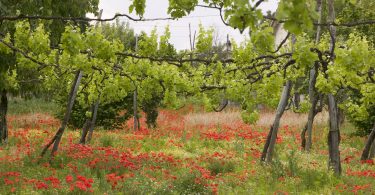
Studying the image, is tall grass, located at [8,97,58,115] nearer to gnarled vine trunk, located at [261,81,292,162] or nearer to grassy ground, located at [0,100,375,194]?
grassy ground, located at [0,100,375,194]

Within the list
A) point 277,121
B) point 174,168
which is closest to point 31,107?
point 174,168

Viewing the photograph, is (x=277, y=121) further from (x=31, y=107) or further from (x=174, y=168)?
(x=31, y=107)

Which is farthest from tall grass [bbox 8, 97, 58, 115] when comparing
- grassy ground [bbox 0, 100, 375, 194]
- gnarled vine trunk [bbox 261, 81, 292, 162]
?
gnarled vine trunk [bbox 261, 81, 292, 162]

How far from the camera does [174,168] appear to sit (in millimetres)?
10328

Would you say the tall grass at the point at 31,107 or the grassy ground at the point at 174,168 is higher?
the grassy ground at the point at 174,168

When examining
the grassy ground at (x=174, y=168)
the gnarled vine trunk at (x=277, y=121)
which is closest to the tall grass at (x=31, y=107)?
the grassy ground at (x=174, y=168)

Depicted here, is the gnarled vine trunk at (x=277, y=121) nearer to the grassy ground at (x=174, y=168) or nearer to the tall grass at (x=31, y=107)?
the grassy ground at (x=174, y=168)

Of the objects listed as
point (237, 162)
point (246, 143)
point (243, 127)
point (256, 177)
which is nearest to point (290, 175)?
point (256, 177)

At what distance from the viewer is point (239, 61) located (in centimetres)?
802

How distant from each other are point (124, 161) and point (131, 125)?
1162 cm

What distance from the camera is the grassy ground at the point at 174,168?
25.2 feet

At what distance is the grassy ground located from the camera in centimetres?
770

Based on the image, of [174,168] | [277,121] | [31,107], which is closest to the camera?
[174,168]

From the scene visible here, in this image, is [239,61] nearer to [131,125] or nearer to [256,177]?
[256,177]
